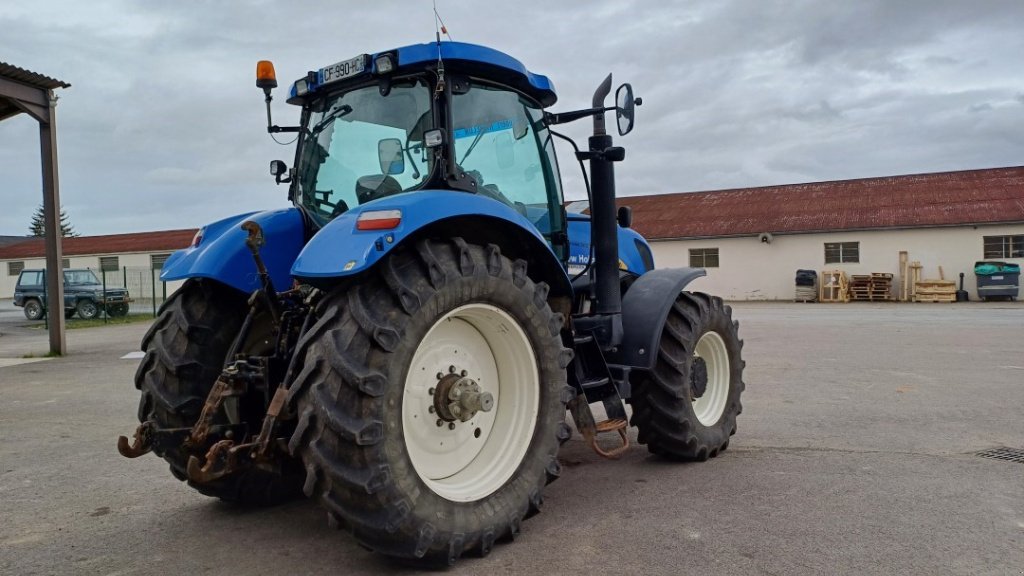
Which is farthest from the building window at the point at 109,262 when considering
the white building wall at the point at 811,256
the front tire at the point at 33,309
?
the white building wall at the point at 811,256

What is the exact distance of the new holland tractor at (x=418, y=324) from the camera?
9.76 ft

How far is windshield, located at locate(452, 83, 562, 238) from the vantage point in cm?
403

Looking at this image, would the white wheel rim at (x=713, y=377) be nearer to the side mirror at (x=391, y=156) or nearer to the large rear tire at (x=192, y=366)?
the side mirror at (x=391, y=156)

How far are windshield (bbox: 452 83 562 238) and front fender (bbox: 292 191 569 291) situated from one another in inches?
21.6

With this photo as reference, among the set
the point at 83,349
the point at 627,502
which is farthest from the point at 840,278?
the point at 627,502

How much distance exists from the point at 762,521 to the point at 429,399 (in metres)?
1.82

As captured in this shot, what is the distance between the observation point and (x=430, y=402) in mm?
3439

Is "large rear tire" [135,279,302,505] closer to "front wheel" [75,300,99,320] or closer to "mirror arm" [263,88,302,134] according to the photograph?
"mirror arm" [263,88,302,134]

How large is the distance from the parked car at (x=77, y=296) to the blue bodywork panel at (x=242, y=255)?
956 inches

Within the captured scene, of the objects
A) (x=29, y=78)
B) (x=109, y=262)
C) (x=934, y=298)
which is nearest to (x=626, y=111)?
(x=29, y=78)

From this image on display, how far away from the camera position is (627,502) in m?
4.18

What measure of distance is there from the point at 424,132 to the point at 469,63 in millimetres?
452

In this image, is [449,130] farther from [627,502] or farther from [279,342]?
[627,502]

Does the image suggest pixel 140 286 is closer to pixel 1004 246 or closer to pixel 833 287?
pixel 833 287
